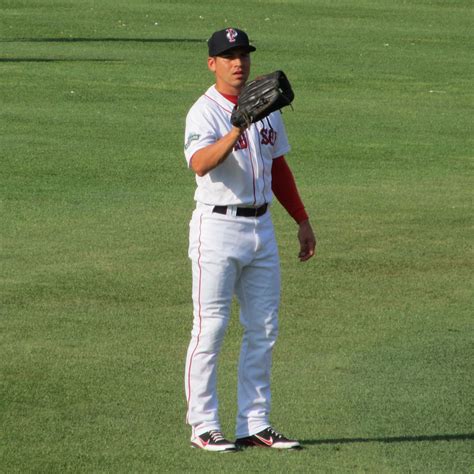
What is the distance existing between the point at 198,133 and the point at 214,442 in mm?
1554

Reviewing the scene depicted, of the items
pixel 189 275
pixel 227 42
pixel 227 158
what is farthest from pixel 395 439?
pixel 189 275

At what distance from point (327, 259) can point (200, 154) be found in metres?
5.34

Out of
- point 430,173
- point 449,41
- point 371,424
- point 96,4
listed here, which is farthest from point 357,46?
point 371,424

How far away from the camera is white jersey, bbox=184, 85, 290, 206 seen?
6586 millimetres

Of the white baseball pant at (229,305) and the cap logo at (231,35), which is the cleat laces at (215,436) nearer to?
the white baseball pant at (229,305)

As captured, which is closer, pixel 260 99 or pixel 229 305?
pixel 260 99

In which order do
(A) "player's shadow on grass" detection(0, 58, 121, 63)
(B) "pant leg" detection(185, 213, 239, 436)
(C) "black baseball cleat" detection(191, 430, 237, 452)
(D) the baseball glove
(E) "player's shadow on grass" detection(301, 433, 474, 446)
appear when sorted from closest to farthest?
(D) the baseball glove, (B) "pant leg" detection(185, 213, 239, 436), (C) "black baseball cleat" detection(191, 430, 237, 452), (E) "player's shadow on grass" detection(301, 433, 474, 446), (A) "player's shadow on grass" detection(0, 58, 121, 63)

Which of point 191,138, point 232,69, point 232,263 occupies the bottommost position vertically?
point 232,263

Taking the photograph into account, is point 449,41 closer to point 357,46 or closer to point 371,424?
point 357,46

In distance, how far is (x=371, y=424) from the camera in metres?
7.31

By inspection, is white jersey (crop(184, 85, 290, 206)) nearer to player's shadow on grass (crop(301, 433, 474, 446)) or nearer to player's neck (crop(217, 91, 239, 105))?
player's neck (crop(217, 91, 239, 105))

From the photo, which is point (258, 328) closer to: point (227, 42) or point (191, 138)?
point (191, 138)

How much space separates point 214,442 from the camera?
6742 mm

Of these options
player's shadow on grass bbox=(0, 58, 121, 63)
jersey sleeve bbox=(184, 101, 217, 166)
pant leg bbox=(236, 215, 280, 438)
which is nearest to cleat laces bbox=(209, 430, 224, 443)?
pant leg bbox=(236, 215, 280, 438)
